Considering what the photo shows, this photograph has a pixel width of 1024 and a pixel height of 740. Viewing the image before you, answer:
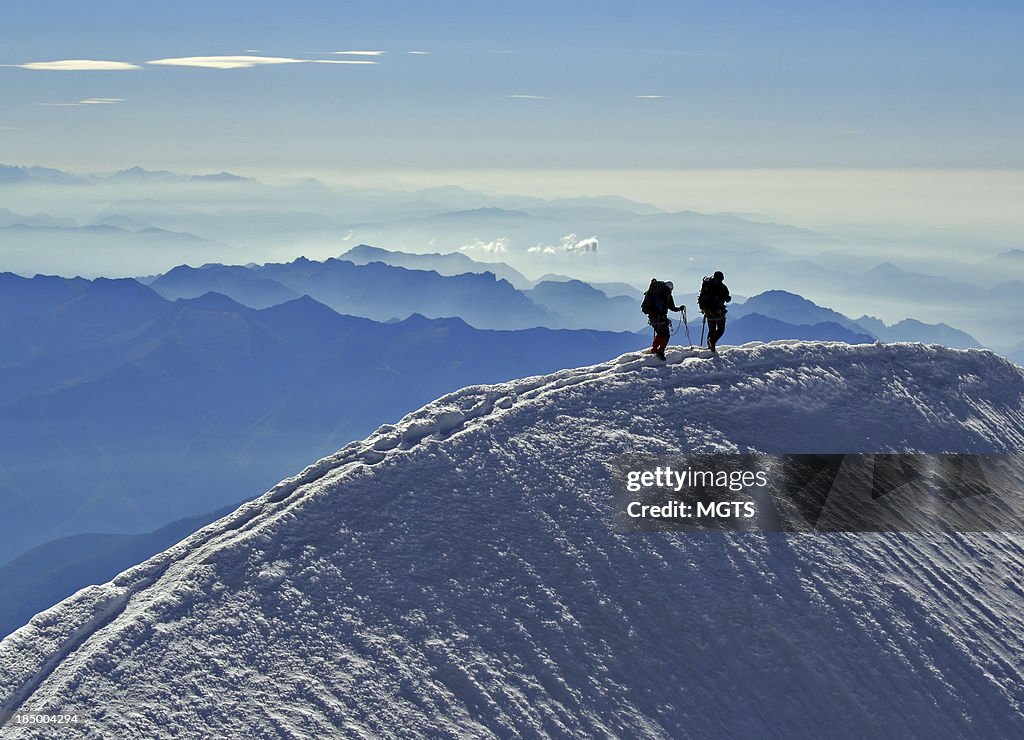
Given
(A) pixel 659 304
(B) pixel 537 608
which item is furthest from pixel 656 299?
(B) pixel 537 608

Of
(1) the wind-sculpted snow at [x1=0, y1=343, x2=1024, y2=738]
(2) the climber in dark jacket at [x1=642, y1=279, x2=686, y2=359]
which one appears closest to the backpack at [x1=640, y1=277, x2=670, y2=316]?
(2) the climber in dark jacket at [x1=642, y1=279, x2=686, y2=359]

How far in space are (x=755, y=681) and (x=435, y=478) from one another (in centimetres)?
1037

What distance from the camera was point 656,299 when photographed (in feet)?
104

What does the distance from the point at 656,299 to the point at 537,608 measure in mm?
10537

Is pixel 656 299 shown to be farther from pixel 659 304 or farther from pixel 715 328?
pixel 715 328

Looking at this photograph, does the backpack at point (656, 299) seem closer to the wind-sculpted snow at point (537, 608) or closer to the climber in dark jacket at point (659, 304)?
the climber in dark jacket at point (659, 304)

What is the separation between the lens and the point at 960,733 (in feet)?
87.8

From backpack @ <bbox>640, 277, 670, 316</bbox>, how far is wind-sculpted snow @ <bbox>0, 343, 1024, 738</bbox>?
120 inches

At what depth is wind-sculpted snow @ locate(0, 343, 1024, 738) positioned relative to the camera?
77.4 ft

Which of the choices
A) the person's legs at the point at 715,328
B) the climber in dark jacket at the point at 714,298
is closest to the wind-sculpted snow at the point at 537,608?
the person's legs at the point at 715,328

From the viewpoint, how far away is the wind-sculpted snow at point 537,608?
77.4ft

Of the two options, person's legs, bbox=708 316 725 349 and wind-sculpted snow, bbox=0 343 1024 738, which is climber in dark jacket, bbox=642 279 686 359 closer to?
person's legs, bbox=708 316 725 349

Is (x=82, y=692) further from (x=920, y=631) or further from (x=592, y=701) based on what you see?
(x=920, y=631)

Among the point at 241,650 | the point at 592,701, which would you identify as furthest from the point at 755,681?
the point at 241,650
